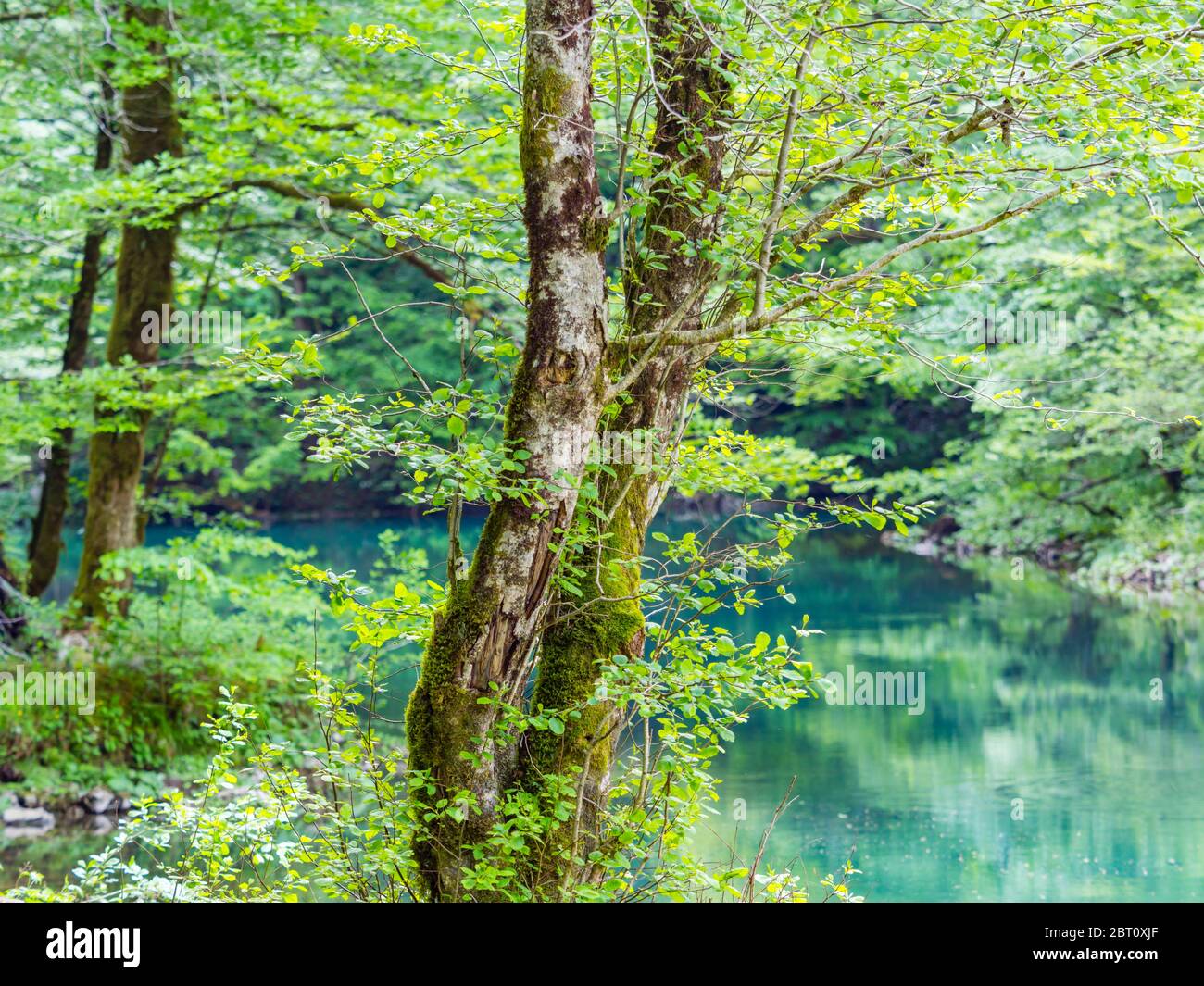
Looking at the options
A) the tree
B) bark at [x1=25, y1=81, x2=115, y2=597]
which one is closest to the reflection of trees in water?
the tree

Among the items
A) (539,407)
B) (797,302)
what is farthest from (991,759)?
(539,407)

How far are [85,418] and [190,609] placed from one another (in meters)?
1.91

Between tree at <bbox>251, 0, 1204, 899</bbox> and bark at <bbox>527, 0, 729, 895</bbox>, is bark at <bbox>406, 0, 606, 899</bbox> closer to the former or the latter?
tree at <bbox>251, 0, 1204, 899</bbox>

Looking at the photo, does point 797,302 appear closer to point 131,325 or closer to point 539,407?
point 539,407

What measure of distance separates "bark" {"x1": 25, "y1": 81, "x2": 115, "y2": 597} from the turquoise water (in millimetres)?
3337

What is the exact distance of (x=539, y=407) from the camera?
3389mm

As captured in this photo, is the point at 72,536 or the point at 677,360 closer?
the point at 677,360

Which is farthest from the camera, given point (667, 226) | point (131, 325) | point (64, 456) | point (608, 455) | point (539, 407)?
point (64, 456)

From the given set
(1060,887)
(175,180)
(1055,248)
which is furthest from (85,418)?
(1055,248)

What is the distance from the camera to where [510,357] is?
12.0 ft

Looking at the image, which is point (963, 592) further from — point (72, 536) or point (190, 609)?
point (72, 536)

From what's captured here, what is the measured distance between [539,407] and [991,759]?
8026 millimetres

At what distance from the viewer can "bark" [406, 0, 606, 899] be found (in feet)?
11.1

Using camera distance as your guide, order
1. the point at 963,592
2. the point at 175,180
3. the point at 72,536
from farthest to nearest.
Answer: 1. the point at 72,536
2. the point at 963,592
3. the point at 175,180
